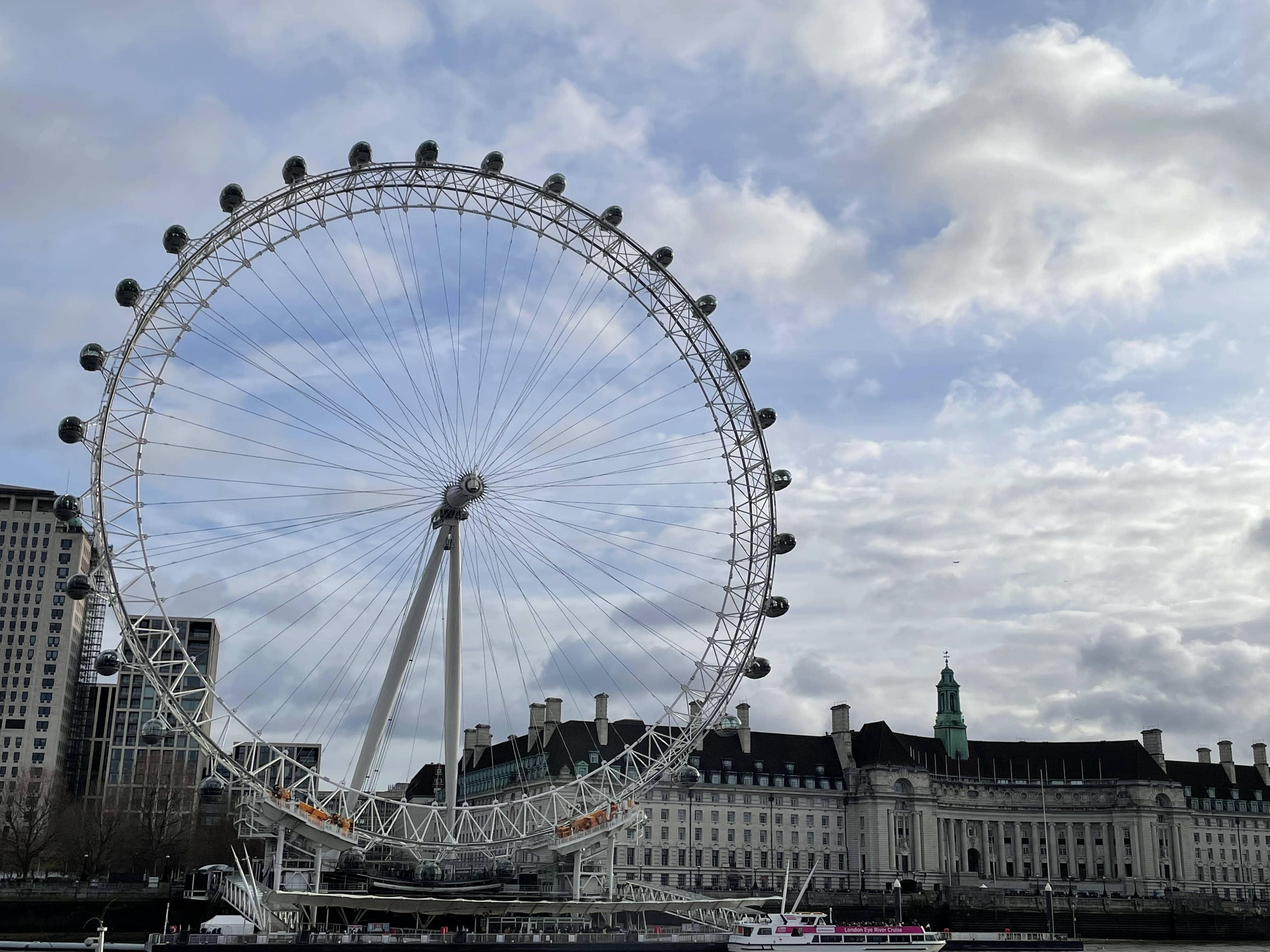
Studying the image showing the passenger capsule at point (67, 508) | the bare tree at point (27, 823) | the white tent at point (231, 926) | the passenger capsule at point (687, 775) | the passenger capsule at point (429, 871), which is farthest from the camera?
the bare tree at point (27, 823)

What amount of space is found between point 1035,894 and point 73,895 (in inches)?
3130

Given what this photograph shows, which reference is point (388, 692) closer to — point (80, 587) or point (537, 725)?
point (80, 587)

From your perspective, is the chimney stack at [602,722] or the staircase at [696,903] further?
the chimney stack at [602,722]

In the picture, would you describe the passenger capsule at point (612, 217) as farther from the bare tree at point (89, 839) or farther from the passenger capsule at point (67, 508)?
the bare tree at point (89, 839)

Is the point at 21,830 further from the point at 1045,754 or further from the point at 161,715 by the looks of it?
the point at 1045,754

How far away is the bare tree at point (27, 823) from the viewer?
94688 mm

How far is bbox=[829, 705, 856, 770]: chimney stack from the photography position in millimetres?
137500

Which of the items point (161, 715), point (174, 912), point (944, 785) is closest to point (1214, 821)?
point (944, 785)

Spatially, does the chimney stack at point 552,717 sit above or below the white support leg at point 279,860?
above

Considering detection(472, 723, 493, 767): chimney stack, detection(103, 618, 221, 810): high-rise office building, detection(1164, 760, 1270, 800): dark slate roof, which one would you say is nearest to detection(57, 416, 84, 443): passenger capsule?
detection(103, 618, 221, 810): high-rise office building

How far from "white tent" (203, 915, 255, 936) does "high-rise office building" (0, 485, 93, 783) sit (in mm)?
96146

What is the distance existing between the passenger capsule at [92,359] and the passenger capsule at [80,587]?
867 centimetres

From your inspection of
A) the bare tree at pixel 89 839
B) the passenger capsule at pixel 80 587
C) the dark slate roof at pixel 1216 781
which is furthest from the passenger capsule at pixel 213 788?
the dark slate roof at pixel 1216 781

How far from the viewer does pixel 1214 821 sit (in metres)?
148
